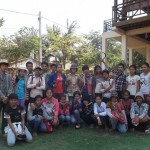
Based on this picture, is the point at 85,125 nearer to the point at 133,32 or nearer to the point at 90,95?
the point at 90,95

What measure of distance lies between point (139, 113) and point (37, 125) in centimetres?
234

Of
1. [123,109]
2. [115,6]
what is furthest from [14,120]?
[115,6]

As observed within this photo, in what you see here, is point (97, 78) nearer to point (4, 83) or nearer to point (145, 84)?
point (145, 84)

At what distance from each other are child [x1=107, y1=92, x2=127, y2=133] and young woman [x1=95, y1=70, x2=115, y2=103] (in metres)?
0.29

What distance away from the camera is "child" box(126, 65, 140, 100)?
22.7ft

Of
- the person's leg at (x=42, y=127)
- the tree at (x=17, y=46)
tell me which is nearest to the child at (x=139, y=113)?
the person's leg at (x=42, y=127)

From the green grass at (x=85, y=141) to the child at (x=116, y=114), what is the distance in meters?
0.22

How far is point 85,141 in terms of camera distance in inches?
233

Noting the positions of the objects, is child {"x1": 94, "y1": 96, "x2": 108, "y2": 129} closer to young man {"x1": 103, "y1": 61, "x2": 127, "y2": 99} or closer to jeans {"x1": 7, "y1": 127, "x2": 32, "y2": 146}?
young man {"x1": 103, "y1": 61, "x2": 127, "y2": 99}

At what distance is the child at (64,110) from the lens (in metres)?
6.90

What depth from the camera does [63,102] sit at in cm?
704

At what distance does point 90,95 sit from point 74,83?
0.51 m

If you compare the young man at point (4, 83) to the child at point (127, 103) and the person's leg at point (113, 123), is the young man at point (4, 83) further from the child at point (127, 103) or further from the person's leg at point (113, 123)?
the child at point (127, 103)

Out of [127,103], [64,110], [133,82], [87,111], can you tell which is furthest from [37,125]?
[133,82]
